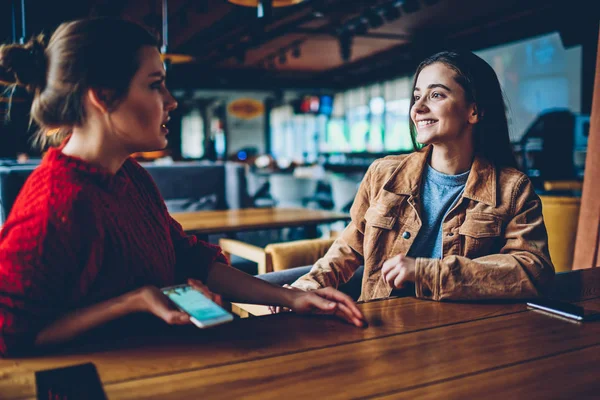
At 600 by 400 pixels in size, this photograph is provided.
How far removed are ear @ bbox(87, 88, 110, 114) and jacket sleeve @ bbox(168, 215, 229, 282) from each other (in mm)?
359

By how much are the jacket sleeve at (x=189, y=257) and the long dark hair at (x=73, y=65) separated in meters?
0.38

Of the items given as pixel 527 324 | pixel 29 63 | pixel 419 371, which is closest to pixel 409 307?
pixel 527 324

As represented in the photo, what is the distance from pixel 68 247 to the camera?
90 centimetres

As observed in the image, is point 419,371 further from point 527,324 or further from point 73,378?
point 73,378

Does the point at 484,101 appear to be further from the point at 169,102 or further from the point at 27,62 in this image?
the point at 27,62

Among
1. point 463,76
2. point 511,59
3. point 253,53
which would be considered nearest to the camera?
point 463,76

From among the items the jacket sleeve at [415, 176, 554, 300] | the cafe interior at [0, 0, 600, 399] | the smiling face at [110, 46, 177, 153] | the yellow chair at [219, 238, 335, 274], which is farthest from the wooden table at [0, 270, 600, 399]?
the yellow chair at [219, 238, 335, 274]

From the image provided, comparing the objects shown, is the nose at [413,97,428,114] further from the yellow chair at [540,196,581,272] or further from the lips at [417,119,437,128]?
the yellow chair at [540,196,581,272]

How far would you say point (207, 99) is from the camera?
19984 mm

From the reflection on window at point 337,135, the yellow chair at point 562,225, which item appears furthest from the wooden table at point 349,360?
the reflection on window at point 337,135

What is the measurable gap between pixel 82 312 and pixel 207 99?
19.8m

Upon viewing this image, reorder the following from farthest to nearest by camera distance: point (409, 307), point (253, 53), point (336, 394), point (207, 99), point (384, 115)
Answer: point (207, 99) → point (384, 115) → point (253, 53) → point (409, 307) → point (336, 394)

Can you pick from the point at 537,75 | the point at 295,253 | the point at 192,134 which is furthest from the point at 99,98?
the point at 192,134

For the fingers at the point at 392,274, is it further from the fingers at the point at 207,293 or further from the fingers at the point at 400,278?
the fingers at the point at 207,293
